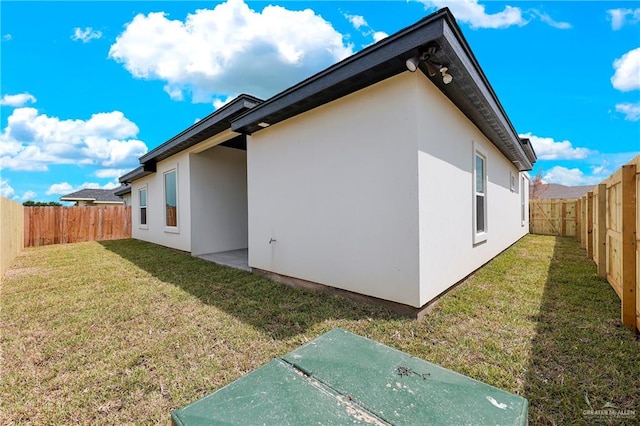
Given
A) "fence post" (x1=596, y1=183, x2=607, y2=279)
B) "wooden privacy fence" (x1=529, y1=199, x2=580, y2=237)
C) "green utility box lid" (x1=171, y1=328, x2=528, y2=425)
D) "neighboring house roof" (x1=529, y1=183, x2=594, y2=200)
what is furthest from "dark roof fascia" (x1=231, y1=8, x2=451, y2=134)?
"neighboring house roof" (x1=529, y1=183, x2=594, y2=200)

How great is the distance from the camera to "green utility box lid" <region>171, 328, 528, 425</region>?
3.16 feet

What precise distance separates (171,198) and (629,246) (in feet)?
32.3

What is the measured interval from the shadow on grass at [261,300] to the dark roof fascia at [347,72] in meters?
2.90

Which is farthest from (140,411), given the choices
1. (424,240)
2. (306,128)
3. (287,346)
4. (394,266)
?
(306,128)

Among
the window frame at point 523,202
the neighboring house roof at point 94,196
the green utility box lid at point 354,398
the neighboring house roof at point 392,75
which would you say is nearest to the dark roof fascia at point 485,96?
the neighboring house roof at point 392,75

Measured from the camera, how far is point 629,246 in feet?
9.89

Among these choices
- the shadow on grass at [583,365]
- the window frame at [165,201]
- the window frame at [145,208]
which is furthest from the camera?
the window frame at [145,208]

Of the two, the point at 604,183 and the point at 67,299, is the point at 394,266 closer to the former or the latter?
the point at 604,183

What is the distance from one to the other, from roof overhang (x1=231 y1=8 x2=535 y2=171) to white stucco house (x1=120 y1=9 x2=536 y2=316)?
0.06 ft

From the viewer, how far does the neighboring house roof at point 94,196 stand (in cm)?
2302

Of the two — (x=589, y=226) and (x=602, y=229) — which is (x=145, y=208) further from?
(x=589, y=226)

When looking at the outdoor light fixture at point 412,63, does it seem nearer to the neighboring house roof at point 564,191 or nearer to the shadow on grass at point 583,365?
the shadow on grass at point 583,365

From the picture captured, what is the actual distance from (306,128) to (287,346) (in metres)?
3.16

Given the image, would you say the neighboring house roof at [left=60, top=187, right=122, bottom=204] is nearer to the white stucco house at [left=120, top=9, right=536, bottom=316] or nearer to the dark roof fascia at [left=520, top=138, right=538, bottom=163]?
the white stucco house at [left=120, top=9, right=536, bottom=316]
